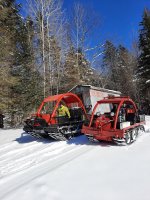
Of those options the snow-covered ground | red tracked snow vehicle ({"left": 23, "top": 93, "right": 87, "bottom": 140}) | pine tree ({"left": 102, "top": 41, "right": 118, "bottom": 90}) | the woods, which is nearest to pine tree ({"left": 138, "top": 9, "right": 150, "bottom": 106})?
the woods

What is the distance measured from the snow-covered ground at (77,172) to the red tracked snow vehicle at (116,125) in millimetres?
358

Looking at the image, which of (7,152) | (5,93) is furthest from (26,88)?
(7,152)

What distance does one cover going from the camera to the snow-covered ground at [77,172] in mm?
5812

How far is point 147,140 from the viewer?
35.8 feet

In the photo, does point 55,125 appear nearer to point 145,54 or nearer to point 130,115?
point 130,115

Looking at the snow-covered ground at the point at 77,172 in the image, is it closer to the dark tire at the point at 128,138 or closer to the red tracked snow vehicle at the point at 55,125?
the dark tire at the point at 128,138

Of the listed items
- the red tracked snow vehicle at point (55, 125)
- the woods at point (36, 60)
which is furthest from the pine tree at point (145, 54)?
the red tracked snow vehicle at point (55, 125)

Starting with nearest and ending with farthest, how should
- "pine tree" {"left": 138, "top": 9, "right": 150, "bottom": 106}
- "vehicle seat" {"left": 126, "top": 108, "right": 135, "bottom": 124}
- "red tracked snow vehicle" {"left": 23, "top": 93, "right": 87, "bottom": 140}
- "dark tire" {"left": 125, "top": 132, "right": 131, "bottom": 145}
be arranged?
"dark tire" {"left": 125, "top": 132, "right": 131, "bottom": 145} → "red tracked snow vehicle" {"left": 23, "top": 93, "right": 87, "bottom": 140} → "vehicle seat" {"left": 126, "top": 108, "right": 135, "bottom": 124} → "pine tree" {"left": 138, "top": 9, "right": 150, "bottom": 106}

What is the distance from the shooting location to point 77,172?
7.26m

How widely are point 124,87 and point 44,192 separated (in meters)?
41.8

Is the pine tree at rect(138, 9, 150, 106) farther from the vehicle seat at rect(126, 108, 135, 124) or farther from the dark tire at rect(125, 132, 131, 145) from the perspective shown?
the dark tire at rect(125, 132, 131, 145)

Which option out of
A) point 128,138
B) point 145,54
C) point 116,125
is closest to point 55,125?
point 116,125

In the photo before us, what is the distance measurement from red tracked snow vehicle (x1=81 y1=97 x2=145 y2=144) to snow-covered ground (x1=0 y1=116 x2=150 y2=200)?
358 mm

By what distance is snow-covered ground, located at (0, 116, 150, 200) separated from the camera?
581 cm
